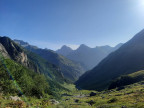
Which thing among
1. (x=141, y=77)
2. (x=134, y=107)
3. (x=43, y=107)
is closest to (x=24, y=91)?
(x=43, y=107)

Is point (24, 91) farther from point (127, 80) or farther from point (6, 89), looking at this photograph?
point (127, 80)

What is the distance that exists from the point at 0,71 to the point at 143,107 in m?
54.7

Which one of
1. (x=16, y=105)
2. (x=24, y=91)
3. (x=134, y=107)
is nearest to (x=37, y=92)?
(x=24, y=91)

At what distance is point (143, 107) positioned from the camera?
107 feet

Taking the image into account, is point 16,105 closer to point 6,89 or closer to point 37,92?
point 6,89

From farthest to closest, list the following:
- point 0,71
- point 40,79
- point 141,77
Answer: point 141,77 < point 40,79 < point 0,71

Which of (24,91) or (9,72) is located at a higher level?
(9,72)

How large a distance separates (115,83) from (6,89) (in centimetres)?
13220

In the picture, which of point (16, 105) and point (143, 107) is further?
point (143, 107)

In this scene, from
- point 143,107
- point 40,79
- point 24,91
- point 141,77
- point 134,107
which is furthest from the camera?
point 141,77

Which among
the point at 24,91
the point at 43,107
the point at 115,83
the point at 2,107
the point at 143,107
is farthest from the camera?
the point at 115,83

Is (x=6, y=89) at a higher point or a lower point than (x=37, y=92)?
higher

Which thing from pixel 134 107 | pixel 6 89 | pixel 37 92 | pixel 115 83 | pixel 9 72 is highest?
pixel 9 72

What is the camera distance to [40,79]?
75.9 meters
